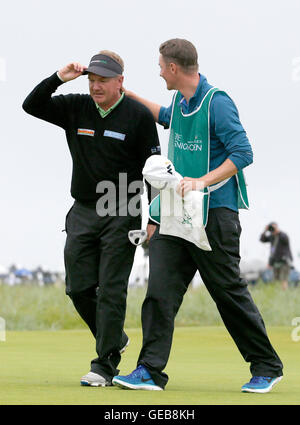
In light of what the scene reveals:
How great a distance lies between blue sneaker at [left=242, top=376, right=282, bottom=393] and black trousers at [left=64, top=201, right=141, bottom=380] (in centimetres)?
93

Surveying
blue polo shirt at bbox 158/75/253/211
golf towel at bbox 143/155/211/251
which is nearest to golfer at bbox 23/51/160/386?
golf towel at bbox 143/155/211/251

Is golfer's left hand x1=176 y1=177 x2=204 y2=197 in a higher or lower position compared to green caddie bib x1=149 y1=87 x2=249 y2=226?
lower

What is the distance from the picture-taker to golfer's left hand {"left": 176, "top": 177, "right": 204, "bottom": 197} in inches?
225

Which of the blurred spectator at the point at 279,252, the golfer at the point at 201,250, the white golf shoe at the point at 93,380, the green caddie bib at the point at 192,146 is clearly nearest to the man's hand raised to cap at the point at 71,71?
the golfer at the point at 201,250

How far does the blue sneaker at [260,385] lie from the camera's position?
5.90m

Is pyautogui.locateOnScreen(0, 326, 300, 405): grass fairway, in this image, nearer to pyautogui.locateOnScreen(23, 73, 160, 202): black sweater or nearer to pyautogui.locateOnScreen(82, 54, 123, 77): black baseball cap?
pyautogui.locateOnScreen(23, 73, 160, 202): black sweater

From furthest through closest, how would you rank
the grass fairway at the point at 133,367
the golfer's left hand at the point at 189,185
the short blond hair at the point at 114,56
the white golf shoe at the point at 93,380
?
the short blond hair at the point at 114,56 → the white golf shoe at the point at 93,380 → the golfer's left hand at the point at 189,185 → the grass fairway at the point at 133,367

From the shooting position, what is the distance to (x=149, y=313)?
238 inches

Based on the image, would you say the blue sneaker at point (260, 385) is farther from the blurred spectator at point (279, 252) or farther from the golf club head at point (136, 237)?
the blurred spectator at point (279, 252)

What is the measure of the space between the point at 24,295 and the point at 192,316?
3218 millimetres

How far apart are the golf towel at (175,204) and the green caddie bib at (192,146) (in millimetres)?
111

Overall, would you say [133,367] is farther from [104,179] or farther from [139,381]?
[104,179]
